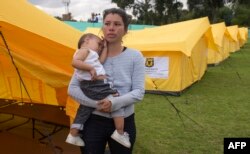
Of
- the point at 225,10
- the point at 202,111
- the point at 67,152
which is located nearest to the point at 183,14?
the point at 225,10

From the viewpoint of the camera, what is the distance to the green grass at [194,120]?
639 centimetres

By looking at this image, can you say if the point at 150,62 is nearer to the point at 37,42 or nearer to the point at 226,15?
the point at 37,42

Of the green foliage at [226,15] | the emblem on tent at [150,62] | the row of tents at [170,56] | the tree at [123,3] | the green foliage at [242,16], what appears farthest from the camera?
the green foliage at [226,15]

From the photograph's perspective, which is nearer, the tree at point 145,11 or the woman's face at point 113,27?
the woman's face at point 113,27

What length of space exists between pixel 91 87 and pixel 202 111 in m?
6.67

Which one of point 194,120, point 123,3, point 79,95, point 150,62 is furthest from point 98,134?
point 123,3

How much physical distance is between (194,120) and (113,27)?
578 centimetres

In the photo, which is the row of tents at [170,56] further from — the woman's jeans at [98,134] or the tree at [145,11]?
the tree at [145,11]

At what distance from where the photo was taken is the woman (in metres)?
2.76

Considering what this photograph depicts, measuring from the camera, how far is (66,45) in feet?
12.4

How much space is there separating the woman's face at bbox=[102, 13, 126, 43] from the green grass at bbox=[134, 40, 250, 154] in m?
3.40

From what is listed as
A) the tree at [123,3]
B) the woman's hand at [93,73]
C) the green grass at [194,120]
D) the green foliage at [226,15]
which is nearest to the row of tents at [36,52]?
the woman's hand at [93,73]

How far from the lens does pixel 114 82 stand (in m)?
2.78

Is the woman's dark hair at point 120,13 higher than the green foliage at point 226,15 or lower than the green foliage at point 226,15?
higher
